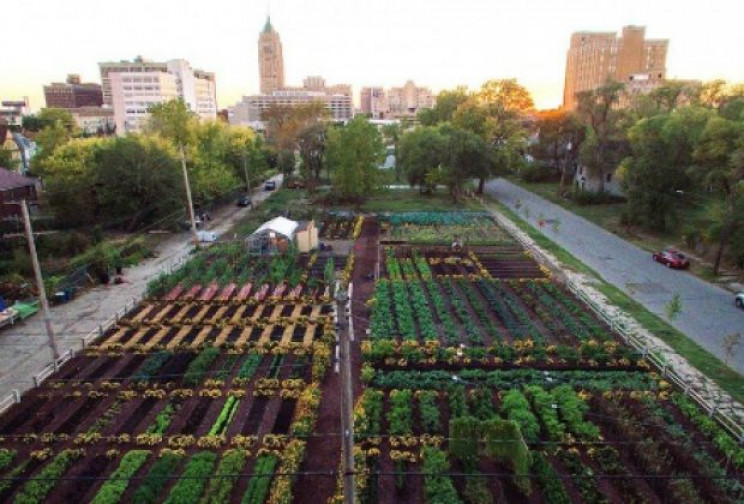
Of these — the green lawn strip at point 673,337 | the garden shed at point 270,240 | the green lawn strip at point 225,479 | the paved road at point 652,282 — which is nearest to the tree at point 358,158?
the garden shed at point 270,240

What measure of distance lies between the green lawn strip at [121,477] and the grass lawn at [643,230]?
30718 millimetres

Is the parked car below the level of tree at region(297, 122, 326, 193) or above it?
below

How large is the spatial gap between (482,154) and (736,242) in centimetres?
2653

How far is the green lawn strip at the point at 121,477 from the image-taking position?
11.9 metres

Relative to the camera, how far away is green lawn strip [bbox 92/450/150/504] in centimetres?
1188

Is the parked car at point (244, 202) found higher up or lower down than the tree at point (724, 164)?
lower down

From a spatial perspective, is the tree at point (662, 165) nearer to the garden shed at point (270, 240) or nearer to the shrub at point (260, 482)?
the garden shed at point (270, 240)

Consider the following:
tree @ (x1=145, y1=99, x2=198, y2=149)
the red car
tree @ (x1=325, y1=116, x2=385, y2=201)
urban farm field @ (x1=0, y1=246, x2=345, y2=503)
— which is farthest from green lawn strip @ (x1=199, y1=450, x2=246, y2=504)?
tree @ (x1=325, y1=116, x2=385, y2=201)

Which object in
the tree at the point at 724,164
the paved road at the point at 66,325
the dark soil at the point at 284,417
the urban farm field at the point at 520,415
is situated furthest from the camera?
the tree at the point at 724,164

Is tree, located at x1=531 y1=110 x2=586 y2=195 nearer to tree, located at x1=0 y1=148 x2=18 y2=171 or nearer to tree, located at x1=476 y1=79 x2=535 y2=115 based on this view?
tree, located at x1=476 y1=79 x2=535 y2=115

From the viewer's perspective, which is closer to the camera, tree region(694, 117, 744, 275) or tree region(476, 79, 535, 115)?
tree region(694, 117, 744, 275)

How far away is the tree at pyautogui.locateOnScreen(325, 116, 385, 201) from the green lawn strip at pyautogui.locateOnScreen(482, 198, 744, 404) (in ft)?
71.4

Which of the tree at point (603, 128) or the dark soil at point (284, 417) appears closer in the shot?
the dark soil at point (284, 417)

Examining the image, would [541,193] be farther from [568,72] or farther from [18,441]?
[568,72]
